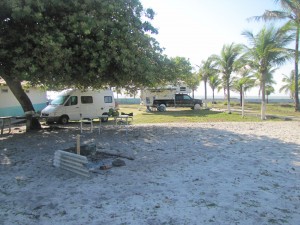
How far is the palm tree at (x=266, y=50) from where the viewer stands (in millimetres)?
18219

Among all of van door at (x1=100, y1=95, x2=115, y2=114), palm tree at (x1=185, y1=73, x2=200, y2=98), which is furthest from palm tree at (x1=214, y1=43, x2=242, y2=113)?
van door at (x1=100, y1=95, x2=115, y2=114)

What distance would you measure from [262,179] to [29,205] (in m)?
4.38

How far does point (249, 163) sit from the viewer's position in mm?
7000

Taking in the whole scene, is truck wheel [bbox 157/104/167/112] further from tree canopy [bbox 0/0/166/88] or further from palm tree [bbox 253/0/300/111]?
tree canopy [bbox 0/0/166/88]

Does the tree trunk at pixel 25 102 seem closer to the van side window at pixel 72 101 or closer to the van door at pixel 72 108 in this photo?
the van door at pixel 72 108

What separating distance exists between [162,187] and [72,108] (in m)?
13.8

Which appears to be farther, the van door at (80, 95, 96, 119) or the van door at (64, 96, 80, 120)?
the van door at (80, 95, 96, 119)

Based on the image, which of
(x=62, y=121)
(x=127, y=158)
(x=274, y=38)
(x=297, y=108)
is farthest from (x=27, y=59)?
(x=297, y=108)

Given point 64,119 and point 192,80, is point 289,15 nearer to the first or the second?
point 192,80

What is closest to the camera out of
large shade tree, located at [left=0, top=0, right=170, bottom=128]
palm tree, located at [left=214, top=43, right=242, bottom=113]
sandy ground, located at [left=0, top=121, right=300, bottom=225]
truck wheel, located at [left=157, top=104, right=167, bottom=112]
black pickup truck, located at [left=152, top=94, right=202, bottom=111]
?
sandy ground, located at [left=0, top=121, right=300, bottom=225]

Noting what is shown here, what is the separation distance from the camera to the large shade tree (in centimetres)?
839

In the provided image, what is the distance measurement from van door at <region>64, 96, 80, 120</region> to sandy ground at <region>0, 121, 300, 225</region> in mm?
8617

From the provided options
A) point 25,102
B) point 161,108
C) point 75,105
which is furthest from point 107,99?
point 161,108

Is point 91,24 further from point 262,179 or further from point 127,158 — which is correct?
point 262,179
